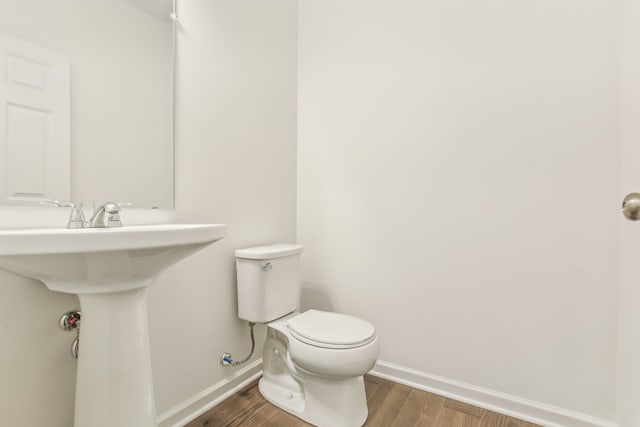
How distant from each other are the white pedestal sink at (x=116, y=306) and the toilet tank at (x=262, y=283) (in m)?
0.57

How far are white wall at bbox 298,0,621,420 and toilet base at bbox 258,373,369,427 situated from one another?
462mm

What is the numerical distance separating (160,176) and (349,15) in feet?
4.70

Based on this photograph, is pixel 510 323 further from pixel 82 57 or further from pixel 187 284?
pixel 82 57

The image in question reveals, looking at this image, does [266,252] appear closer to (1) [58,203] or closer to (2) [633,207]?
(1) [58,203]

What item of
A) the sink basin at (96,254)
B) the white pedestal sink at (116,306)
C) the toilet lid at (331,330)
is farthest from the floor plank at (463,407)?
the sink basin at (96,254)

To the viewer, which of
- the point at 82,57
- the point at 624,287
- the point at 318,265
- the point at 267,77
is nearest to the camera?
the point at 82,57

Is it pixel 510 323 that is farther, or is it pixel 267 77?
pixel 267 77

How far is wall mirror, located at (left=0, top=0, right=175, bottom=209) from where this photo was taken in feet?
2.95

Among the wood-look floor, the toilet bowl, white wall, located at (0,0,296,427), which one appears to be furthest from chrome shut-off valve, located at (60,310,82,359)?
the toilet bowl

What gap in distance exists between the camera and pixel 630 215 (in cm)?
75

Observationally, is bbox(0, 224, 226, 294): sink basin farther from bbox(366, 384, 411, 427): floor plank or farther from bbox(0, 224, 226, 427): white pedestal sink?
bbox(366, 384, 411, 427): floor plank

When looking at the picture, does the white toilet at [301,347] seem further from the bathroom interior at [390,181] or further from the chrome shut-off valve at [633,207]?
the chrome shut-off valve at [633,207]

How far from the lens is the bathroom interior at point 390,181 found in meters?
1.03

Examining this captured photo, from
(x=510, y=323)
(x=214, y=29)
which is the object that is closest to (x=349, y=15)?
(x=214, y=29)
